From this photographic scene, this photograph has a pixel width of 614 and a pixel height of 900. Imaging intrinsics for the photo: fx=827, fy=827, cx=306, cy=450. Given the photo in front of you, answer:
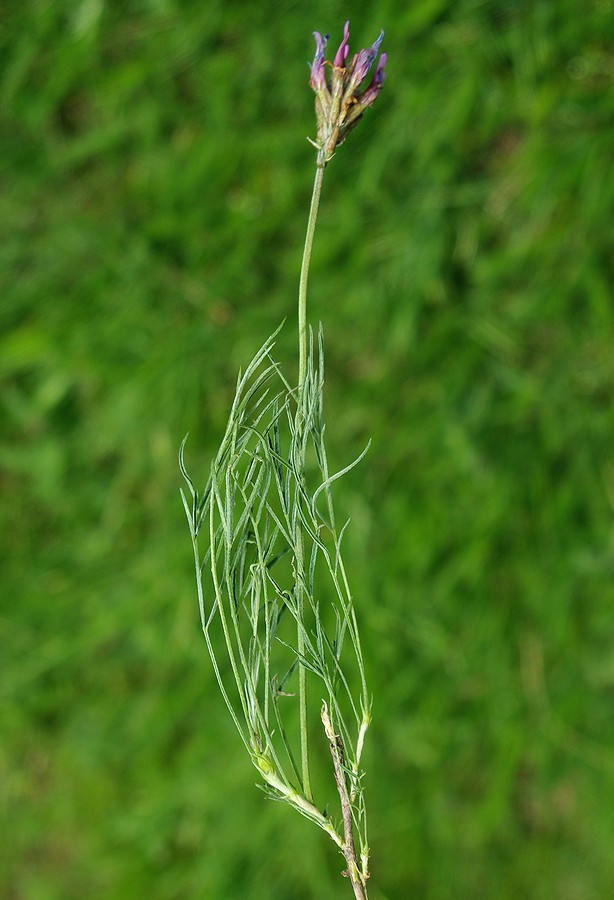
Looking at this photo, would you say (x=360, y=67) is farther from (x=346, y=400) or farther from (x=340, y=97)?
(x=346, y=400)

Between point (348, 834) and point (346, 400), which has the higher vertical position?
point (346, 400)

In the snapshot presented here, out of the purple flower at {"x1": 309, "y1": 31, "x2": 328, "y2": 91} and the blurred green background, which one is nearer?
the purple flower at {"x1": 309, "y1": 31, "x2": 328, "y2": 91}

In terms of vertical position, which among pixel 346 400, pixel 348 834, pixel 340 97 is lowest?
pixel 348 834

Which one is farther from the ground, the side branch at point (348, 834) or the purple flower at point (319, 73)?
the purple flower at point (319, 73)

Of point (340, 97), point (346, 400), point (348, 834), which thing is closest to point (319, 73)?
point (340, 97)

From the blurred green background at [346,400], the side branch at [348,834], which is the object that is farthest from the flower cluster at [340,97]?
the blurred green background at [346,400]

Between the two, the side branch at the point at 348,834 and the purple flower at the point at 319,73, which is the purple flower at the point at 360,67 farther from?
the side branch at the point at 348,834

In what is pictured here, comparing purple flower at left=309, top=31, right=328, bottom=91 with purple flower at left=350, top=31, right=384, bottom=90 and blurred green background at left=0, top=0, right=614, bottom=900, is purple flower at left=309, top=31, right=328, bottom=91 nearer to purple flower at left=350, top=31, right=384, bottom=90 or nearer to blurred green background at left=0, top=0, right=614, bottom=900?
purple flower at left=350, top=31, right=384, bottom=90

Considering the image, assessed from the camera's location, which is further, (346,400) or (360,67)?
(346,400)

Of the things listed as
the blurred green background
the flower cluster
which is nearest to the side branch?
the flower cluster
